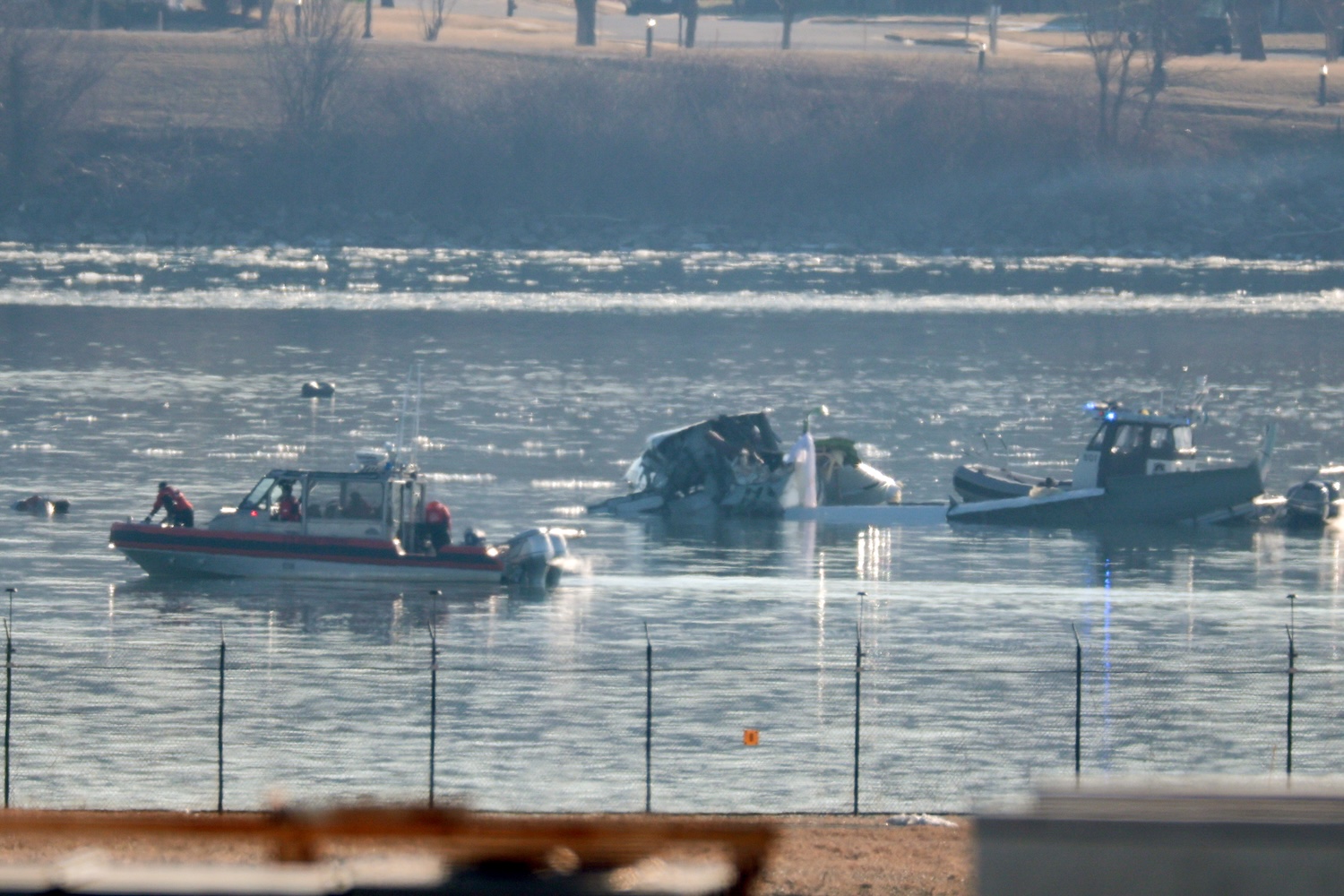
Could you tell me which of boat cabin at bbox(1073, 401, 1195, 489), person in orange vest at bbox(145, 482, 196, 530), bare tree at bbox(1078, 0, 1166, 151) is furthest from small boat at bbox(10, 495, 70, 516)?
bare tree at bbox(1078, 0, 1166, 151)

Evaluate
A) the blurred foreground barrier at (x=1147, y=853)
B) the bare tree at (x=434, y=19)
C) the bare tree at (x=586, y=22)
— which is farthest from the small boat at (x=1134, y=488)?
the bare tree at (x=434, y=19)

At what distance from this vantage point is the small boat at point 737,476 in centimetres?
4762

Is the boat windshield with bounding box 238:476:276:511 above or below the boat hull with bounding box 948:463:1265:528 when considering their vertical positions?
above

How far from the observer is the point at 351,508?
120ft

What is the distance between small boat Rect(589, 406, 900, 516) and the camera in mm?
47625

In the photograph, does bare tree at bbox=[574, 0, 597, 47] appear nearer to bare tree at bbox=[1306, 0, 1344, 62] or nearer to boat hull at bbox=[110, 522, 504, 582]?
bare tree at bbox=[1306, 0, 1344, 62]

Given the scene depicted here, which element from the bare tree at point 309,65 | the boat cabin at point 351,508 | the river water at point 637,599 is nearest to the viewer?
the river water at point 637,599

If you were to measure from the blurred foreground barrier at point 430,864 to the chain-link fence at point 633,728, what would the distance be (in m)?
10.1

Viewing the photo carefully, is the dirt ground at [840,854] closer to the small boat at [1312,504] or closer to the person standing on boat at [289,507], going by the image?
the person standing on boat at [289,507]

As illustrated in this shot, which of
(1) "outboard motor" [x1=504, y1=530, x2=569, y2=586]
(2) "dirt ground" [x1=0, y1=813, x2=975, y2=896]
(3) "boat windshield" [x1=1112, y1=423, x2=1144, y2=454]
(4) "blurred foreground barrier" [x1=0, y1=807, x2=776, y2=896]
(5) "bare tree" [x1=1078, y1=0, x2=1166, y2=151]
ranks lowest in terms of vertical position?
(1) "outboard motor" [x1=504, y1=530, x2=569, y2=586]

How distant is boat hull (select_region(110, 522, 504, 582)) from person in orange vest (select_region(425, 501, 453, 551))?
0.42 meters

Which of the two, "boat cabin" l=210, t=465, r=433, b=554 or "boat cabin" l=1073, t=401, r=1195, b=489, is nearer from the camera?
"boat cabin" l=210, t=465, r=433, b=554

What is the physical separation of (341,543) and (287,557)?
952mm

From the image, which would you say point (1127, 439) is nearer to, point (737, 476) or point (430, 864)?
point (737, 476)
